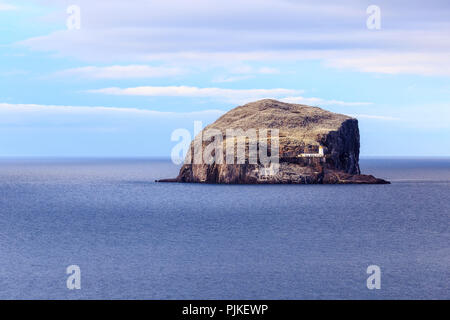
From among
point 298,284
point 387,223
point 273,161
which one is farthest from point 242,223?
point 273,161

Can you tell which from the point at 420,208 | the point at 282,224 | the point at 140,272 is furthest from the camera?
the point at 420,208

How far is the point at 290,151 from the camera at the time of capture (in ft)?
456

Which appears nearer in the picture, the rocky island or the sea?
the sea

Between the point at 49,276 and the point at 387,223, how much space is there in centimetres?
4484

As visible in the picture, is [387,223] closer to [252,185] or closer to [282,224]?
[282,224]

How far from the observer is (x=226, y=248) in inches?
2199

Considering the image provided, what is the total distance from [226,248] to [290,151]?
84.9 m

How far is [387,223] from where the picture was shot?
75.4m

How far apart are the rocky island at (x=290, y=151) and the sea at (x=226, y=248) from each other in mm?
32582

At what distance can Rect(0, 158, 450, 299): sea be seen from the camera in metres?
40.6

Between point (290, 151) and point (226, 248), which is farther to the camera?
point (290, 151)

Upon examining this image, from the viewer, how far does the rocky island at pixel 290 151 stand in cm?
13788

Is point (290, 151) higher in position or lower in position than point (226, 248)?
higher

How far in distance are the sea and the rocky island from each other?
107ft
